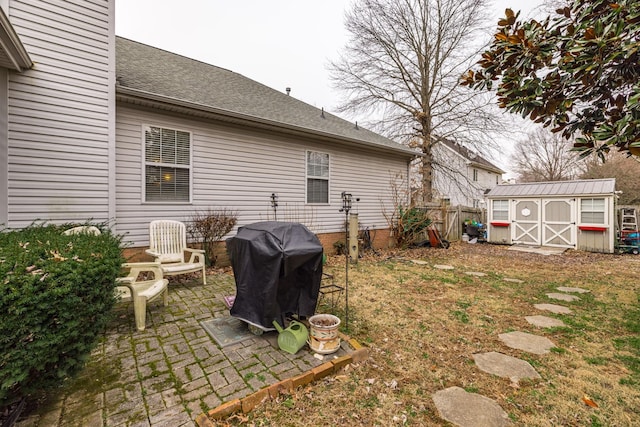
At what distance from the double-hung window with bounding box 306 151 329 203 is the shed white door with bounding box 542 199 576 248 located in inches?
315

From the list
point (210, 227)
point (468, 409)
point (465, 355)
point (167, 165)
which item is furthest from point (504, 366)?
point (167, 165)

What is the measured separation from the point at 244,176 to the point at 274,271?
13.9 ft

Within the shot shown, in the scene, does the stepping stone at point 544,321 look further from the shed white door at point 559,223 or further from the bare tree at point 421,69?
the bare tree at point 421,69

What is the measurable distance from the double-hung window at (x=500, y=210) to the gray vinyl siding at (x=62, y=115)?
1218cm

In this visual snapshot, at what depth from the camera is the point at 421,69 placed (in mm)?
12945

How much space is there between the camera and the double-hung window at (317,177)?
7.66 meters

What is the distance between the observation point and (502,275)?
615cm

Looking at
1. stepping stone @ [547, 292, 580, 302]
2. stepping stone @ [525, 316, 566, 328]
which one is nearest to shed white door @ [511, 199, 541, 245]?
stepping stone @ [547, 292, 580, 302]

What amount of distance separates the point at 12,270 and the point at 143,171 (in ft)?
13.2

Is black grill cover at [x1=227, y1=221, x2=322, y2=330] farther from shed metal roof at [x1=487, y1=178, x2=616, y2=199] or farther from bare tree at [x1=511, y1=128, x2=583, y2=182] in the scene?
bare tree at [x1=511, y1=128, x2=583, y2=182]

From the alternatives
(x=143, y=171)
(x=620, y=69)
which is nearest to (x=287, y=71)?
(x=143, y=171)

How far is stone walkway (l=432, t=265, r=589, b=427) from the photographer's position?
1988 millimetres

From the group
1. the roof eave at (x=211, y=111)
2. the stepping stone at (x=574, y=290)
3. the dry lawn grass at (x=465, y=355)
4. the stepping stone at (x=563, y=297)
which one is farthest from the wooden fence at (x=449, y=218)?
the stepping stone at (x=563, y=297)

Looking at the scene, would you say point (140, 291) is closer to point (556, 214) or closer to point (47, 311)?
point (47, 311)
